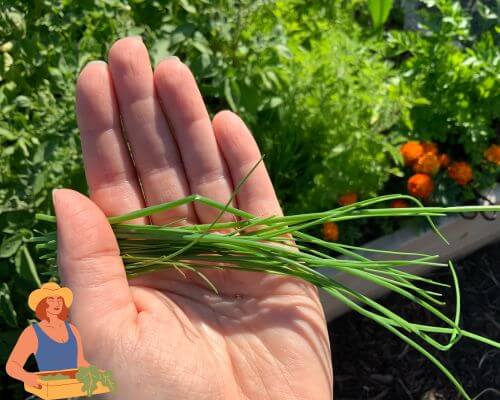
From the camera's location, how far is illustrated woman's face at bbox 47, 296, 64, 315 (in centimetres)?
113

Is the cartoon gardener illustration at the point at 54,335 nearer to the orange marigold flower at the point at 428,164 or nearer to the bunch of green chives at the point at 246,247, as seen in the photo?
the bunch of green chives at the point at 246,247

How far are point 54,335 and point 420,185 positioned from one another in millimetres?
1250

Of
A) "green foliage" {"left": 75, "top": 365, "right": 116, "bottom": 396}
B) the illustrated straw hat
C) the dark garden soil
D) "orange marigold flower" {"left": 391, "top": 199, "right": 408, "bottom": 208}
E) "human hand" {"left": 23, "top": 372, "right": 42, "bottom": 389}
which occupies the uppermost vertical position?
the illustrated straw hat

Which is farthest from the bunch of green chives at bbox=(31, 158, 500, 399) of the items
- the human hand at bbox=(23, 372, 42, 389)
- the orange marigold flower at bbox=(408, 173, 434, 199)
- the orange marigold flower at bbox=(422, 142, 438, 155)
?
the orange marigold flower at bbox=(422, 142, 438, 155)

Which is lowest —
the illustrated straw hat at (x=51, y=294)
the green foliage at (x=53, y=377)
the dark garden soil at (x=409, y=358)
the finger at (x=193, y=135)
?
the dark garden soil at (x=409, y=358)

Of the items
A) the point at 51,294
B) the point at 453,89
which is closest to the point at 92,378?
the point at 51,294

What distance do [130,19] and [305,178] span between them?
789 mm

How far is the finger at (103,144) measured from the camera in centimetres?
129

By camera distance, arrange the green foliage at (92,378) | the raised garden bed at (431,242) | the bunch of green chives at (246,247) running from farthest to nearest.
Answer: the raised garden bed at (431,242) < the bunch of green chives at (246,247) < the green foliage at (92,378)

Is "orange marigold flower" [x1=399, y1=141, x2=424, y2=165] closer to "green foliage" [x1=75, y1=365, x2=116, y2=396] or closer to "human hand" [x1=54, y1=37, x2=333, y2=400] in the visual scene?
"human hand" [x1=54, y1=37, x2=333, y2=400]

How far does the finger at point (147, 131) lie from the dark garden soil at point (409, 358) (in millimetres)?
1077

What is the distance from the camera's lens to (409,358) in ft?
7.07

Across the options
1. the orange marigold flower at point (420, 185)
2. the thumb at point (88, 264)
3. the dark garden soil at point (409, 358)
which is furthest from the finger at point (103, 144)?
the dark garden soil at point (409, 358)

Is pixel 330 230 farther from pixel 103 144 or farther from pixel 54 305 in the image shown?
pixel 54 305
